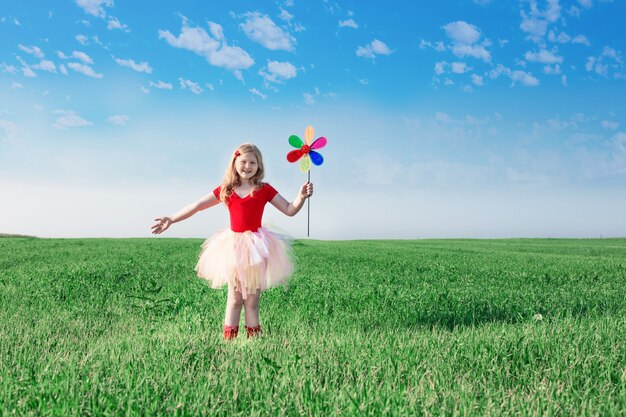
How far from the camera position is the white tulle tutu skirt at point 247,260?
6324mm

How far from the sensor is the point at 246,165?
21.6ft

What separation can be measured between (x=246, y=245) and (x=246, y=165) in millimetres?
986

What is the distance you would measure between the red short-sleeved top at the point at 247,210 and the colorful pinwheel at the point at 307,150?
571mm

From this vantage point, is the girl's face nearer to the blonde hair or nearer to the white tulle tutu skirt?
the blonde hair

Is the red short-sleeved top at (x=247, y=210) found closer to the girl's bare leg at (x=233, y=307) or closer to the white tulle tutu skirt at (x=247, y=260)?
the white tulle tutu skirt at (x=247, y=260)

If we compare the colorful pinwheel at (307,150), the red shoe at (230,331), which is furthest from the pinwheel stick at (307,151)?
the red shoe at (230,331)

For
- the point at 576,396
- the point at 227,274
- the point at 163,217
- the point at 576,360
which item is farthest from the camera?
the point at 163,217

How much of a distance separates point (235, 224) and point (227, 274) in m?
0.63

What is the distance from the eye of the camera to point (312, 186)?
6609mm

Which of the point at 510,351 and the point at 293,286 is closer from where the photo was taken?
the point at 510,351

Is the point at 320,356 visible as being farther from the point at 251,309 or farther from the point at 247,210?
the point at 247,210

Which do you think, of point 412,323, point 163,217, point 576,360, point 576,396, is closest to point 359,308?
point 412,323

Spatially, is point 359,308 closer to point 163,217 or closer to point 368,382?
point 163,217

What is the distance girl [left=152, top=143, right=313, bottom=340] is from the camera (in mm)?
6367
